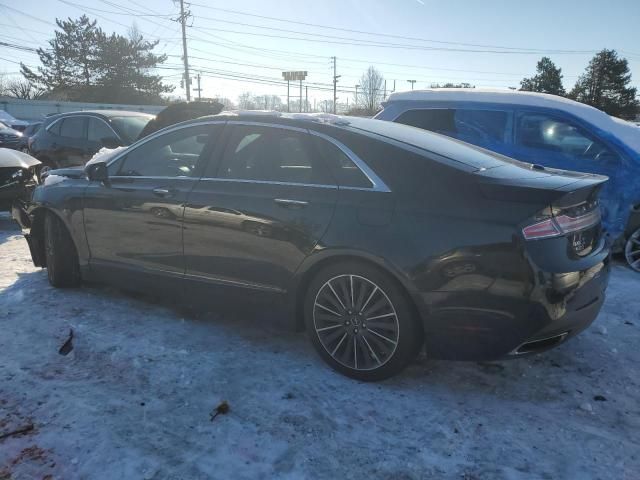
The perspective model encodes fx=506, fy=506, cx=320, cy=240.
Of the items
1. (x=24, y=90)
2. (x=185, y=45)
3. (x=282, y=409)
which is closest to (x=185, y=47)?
(x=185, y=45)

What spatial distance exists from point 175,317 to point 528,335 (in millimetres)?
2752

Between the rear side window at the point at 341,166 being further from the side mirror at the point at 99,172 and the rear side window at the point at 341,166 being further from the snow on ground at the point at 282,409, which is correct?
the side mirror at the point at 99,172

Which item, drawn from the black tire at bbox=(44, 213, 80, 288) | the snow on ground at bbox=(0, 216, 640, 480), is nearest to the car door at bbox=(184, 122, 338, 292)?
the snow on ground at bbox=(0, 216, 640, 480)

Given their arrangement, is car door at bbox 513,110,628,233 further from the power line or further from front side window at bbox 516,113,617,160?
the power line

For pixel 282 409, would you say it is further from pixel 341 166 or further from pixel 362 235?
pixel 341 166

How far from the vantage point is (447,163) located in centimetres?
302

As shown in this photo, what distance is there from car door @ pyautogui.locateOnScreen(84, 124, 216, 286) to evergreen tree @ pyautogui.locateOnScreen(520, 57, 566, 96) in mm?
48737

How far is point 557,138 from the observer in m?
5.73

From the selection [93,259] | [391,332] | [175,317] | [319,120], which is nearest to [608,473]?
[391,332]

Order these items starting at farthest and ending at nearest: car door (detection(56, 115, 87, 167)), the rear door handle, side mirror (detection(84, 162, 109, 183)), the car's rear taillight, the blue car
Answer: car door (detection(56, 115, 87, 167))
the blue car
side mirror (detection(84, 162, 109, 183))
the rear door handle
the car's rear taillight

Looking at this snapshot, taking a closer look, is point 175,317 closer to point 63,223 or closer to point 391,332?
point 63,223

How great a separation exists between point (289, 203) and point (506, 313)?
4.85 feet

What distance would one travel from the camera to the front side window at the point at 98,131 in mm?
9263

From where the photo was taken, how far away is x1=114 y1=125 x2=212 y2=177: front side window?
396 cm
